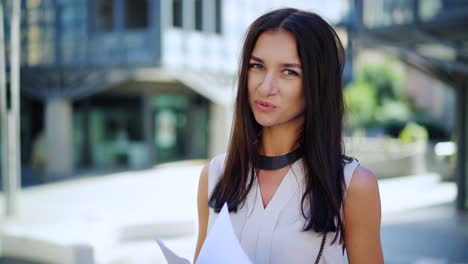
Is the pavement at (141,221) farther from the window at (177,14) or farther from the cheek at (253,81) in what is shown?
the window at (177,14)

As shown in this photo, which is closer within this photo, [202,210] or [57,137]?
[202,210]

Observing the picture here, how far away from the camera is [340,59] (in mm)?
1824

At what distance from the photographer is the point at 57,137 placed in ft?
65.7

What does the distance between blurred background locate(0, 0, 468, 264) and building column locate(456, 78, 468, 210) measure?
1.1 inches

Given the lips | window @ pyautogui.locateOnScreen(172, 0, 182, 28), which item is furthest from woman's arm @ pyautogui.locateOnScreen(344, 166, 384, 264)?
window @ pyautogui.locateOnScreen(172, 0, 182, 28)

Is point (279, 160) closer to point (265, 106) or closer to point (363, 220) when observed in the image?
point (265, 106)

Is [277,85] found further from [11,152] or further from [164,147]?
[164,147]

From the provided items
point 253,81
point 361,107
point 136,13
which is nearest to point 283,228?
point 253,81

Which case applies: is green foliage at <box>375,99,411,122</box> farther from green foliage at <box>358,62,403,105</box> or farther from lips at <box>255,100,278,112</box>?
lips at <box>255,100,278,112</box>

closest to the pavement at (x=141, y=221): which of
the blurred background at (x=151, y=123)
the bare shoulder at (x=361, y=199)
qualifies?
the blurred background at (x=151, y=123)

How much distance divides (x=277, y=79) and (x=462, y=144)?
38.4 feet

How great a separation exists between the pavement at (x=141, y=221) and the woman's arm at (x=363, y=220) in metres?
0.65

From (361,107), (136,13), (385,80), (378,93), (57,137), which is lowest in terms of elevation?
(361,107)

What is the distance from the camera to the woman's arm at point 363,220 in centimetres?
170
